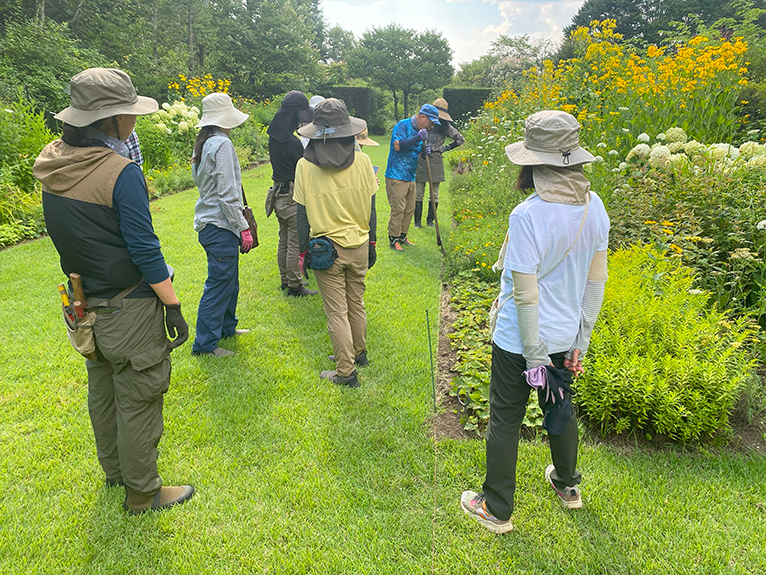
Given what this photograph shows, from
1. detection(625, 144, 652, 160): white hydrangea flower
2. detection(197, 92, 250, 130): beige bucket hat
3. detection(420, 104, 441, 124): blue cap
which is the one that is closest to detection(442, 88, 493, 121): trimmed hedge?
detection(420, 104, 441, 124): blue cap

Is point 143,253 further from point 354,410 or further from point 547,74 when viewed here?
point 547,74

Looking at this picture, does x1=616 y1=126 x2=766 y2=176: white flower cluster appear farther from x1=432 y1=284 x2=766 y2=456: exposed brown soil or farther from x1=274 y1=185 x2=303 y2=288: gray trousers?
x1=274 y1=185 x2=303 y2=288: gray trousers

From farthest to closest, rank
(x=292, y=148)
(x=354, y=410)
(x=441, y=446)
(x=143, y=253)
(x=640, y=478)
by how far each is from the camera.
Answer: (x=292, y=148)
(x=354, y=410)
(x=441, y=446)
(x=640, y=478)
(x=143, y=253)

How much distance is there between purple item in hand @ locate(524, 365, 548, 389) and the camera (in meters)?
1.92

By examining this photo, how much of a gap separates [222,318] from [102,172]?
2.18 metres

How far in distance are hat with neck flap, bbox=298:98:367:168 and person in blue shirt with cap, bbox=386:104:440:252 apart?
10.8 ft

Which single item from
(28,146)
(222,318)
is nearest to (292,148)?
(222,318)

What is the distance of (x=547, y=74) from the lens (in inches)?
393

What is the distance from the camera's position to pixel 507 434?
2150mm

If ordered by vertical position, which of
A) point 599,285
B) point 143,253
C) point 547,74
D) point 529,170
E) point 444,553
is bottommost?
point 444,553

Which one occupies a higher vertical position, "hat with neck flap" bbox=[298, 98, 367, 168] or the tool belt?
"hat with neck flap" bbox=[298, 98, 367, 168]

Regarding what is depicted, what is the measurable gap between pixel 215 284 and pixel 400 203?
3542 millimetres

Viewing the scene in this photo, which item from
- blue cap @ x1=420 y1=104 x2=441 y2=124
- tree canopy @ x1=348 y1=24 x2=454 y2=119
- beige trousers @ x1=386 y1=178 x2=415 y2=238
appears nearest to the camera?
blue cap @ x1=420 y1=104 x2=441 y2=124

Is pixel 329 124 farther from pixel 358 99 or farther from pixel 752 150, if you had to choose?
pixel 358 99
